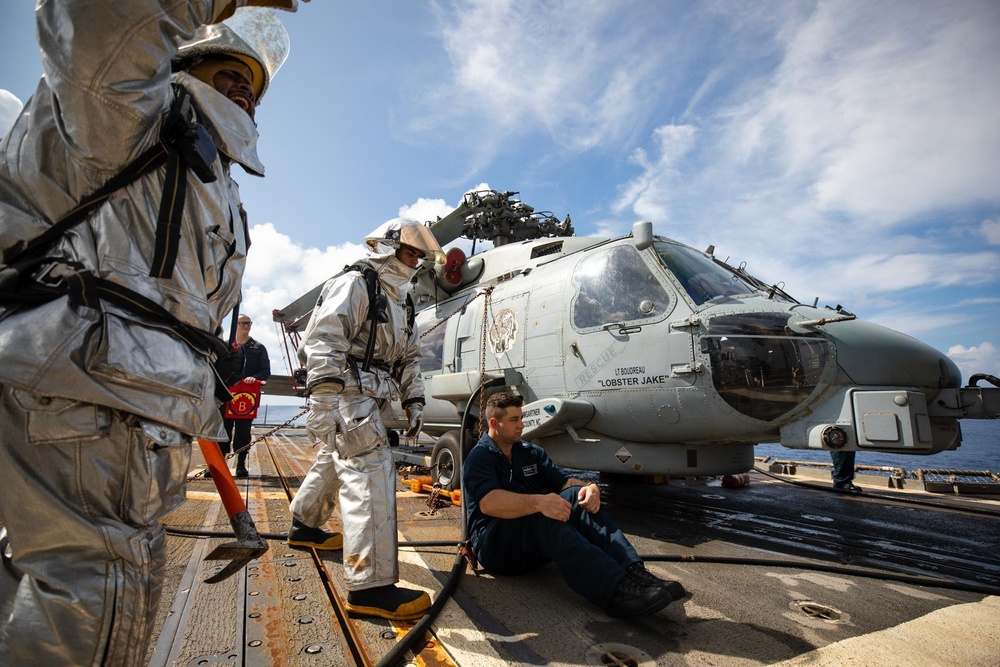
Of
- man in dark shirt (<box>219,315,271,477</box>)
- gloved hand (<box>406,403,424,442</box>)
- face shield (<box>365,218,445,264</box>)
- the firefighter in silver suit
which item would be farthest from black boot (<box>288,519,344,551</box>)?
man in dark shirt (<box>219,315,271,477</box>)

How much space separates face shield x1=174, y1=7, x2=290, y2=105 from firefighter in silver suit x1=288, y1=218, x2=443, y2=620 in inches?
54.2

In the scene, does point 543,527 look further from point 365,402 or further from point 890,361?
point 890,361

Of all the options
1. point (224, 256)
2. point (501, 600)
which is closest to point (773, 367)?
point (501, 600)

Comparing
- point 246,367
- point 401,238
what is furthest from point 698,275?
point 246,367

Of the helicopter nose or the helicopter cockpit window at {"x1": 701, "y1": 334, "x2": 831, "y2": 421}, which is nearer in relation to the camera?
the helicopter nose

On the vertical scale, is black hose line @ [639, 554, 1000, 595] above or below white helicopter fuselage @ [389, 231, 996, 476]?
below

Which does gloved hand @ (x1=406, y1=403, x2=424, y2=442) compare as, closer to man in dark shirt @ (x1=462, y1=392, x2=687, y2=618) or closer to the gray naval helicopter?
the gray naval helicopter

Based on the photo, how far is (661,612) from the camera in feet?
7.66

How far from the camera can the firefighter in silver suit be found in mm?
2443

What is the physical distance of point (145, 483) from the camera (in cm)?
124

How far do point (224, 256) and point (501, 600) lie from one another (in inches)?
83.4

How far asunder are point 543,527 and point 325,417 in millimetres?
1329

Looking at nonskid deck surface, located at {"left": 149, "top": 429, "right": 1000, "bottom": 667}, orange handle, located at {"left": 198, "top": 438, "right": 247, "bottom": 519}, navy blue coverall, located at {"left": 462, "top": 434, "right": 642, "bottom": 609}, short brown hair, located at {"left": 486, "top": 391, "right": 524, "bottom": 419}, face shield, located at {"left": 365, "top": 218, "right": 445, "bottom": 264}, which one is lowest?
nonskid deck surface, located at {"left": 149, "top": 429, "right": 1000, "bottom": 667}

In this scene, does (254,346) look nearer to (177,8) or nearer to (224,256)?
(224,256)
